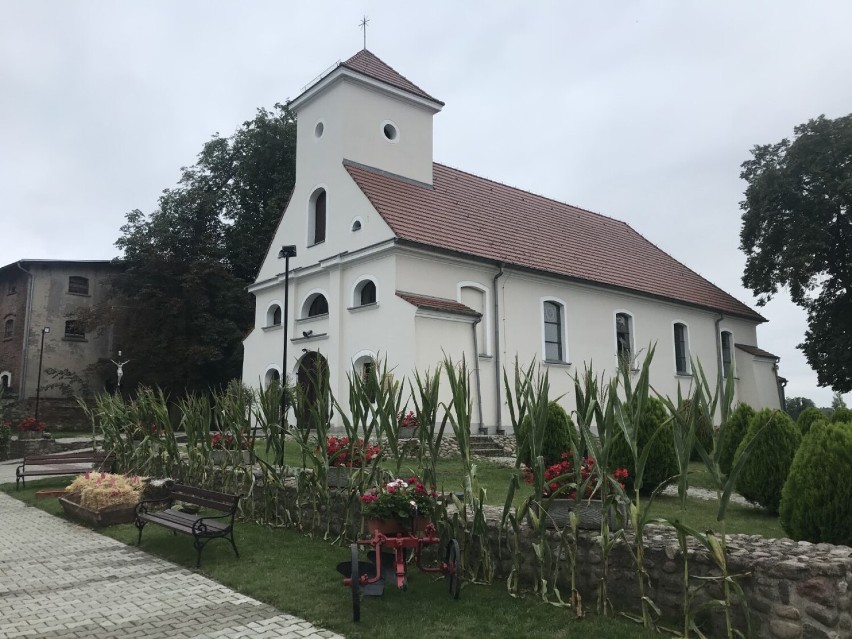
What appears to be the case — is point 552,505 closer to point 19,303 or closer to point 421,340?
point 421,340

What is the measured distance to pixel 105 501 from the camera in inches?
386

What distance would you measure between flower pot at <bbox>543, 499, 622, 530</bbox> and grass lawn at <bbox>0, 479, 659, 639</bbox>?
69 cm

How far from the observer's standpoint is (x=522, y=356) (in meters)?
20.0

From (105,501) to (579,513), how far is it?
7.49 metres

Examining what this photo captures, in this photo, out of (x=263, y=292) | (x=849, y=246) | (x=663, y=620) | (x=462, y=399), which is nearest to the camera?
(x=663, y=620)

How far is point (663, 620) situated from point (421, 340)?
40.5 ft

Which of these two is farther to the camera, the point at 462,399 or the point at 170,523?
the point at 170,523

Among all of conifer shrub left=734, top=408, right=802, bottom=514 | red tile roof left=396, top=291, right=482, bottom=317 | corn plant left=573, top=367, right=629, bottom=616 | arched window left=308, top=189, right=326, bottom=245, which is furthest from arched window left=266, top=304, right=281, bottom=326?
corn plant left=573, top=367, right=629, bottom=616

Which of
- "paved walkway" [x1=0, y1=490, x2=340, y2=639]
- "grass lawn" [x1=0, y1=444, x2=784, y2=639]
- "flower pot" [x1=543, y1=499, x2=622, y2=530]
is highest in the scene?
"flower pot" [x1=543, y1=499, x2=622, y2=530]

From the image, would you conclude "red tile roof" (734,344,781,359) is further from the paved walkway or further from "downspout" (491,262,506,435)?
the paved walkway

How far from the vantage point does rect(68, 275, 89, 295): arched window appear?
33.9m

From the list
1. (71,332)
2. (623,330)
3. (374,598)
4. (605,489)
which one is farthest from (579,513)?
(71,332)

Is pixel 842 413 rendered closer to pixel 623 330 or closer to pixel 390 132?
pixel 623 330

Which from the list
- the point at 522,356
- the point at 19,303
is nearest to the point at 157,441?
the point at 522,356
